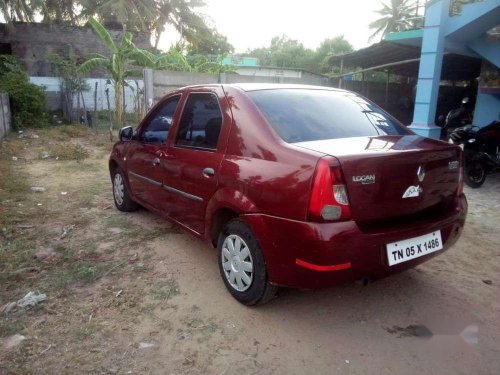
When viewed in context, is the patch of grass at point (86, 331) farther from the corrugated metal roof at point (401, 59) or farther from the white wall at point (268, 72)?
the white wall at point (268, 72)

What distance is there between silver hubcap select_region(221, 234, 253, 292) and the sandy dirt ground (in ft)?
0.63

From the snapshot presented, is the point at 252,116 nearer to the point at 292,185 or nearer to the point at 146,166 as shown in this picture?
the point at 292,185

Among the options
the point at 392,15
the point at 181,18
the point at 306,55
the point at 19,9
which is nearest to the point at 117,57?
the point at 19,9

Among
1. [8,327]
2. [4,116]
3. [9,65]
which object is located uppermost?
[9,65]

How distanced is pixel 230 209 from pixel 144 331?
1.02 metres

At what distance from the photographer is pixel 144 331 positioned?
2760 mm

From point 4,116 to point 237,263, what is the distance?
1058 centimetres

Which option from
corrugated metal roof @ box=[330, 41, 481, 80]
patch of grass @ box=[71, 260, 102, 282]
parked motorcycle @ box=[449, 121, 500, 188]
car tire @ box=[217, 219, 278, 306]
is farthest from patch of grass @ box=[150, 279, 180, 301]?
corrugated metal roof @ box=[330, 41, 481, 80]

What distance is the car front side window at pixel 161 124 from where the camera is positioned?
13.0ft

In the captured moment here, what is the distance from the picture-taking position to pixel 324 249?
2373 millimetres

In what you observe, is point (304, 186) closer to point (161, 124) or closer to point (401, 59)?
point (161, 124)

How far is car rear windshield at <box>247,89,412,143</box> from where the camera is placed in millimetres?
2912

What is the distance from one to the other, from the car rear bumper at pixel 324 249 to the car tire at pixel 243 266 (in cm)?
11

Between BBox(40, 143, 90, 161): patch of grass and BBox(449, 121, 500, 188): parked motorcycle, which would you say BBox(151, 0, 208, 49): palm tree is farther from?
BBox(449, 121, 500, 188): parked motorcycle
